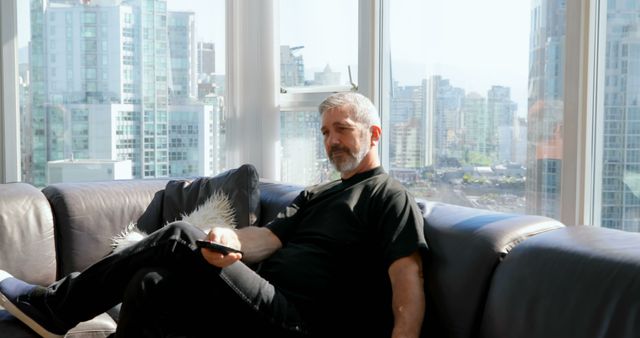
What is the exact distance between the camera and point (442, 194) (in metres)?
3.26

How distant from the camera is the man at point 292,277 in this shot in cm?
218

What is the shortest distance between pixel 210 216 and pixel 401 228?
1173 millimetres

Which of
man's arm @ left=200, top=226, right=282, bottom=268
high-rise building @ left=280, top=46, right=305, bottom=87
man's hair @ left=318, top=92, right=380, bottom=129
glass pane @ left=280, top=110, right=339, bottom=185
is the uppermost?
high-rise building @ left=280, top=46, right=305, bottom=87

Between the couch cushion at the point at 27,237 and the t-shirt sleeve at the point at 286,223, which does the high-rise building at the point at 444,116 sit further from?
the couch cushion at the point at 27,237

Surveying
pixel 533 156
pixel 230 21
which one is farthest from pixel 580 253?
pixel 230 21

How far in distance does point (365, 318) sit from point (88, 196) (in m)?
1.66

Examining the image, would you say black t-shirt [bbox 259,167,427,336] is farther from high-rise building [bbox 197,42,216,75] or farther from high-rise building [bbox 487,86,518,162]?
high-rise building [bbox 197,42,216,75]

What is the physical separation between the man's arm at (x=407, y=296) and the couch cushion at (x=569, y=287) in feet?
0.69

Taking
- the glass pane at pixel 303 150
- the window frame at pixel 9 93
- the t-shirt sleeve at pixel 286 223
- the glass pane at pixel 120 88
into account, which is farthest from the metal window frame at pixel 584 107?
the window frame at pixel 9 93

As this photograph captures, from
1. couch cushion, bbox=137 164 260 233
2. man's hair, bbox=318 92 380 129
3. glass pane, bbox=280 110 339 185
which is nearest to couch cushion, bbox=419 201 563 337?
man's hair, bbox=318 92 380 129

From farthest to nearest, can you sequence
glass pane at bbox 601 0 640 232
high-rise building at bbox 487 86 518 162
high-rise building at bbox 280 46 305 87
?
1. high-rise building at bbox 280 46 305 87
2. high-rise building at bbox 487 86 518 162
3. glass pane at bbox 601 0 640 232

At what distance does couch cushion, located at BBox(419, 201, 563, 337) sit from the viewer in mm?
1979

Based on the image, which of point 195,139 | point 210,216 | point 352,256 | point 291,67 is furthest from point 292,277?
point 195,139

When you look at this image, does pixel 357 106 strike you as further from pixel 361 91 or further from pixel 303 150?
pixel 303 150
